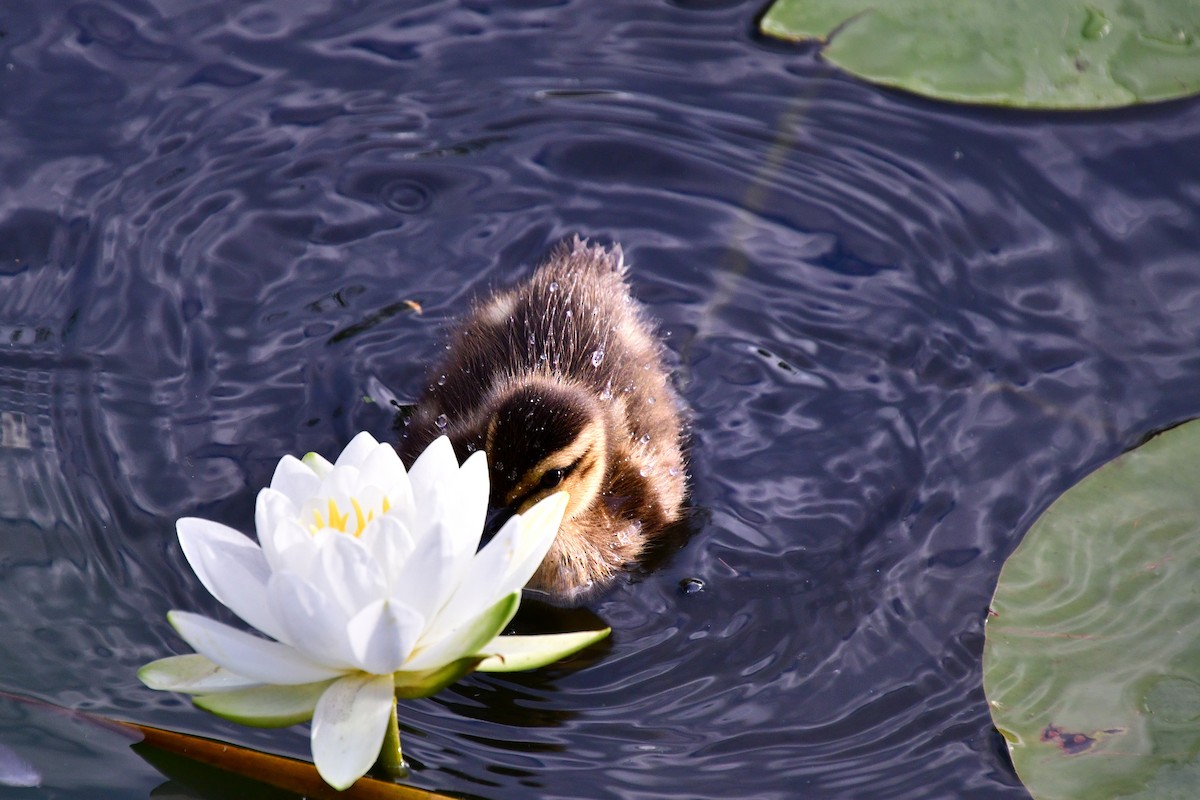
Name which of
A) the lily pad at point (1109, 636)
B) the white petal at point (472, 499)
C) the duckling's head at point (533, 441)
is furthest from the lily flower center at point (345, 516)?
the lily pad at point (1109, 636)

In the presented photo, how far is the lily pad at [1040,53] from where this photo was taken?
3678 mm

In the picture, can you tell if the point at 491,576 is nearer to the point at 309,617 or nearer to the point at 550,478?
the point at 309,617

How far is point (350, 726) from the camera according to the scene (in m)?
1.64

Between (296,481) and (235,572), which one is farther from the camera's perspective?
(296,481)

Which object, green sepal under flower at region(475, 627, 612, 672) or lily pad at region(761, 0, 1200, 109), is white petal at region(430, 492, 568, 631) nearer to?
green sepal under flower at region(475, 627, 612, 672)

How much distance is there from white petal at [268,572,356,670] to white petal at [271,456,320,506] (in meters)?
0.26

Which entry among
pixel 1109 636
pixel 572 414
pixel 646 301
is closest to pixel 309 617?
pixel 572 414

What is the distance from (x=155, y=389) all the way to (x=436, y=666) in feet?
5.92

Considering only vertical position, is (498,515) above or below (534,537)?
below

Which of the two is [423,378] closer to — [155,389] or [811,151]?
[155,389]

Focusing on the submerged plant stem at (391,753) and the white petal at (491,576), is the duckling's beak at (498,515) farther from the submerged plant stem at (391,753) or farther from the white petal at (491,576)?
the white petal at (491,576)

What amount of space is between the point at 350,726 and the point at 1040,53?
9.87 feet

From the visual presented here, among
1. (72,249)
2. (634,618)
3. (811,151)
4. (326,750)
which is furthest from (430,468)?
(811,151)

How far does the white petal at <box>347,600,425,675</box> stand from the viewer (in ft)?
5.30
